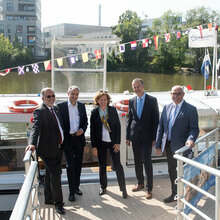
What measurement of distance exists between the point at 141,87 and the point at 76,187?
1639 millimetres

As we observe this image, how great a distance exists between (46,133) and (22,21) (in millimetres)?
76158

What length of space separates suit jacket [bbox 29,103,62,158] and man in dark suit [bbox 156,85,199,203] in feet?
4.29

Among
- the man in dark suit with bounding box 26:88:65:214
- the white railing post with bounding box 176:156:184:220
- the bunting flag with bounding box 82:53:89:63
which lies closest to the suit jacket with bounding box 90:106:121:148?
the man in dark suit with bounding box 26:88:65:214

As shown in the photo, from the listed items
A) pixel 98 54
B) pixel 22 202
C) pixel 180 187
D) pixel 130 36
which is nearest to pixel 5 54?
pixel 130 36

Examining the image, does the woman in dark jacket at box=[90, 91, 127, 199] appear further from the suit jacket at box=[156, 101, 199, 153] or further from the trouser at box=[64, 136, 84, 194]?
the suit jacket at box=[156, 101, 199, 153]

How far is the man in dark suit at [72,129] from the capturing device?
3.70 metres

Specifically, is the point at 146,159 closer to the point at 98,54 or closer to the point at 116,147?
the point at 116,147

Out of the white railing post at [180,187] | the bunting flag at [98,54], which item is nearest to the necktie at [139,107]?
the white railing post at [180,187]

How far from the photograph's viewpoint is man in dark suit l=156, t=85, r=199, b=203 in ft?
11.2

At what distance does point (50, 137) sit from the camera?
3.34 metres

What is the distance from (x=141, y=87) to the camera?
380 cm

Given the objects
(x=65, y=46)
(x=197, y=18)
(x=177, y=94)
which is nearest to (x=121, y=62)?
(x=197, y=18)

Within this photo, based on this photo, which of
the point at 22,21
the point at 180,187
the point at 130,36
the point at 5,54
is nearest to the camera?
the point at 180,187

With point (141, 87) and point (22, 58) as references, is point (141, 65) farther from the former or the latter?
point (141, 87)
